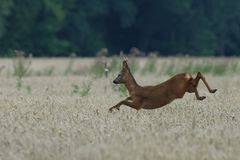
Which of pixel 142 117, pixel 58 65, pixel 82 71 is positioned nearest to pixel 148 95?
pixel 142 117

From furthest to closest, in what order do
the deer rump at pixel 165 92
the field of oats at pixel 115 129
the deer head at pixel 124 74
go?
the deer head at pixel 124 74 < the deer rump at pixel 165 92 < the field of oats at pixel 115 129

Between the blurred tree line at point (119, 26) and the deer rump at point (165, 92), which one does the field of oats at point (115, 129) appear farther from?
the blurred tree line at point (119, 26)

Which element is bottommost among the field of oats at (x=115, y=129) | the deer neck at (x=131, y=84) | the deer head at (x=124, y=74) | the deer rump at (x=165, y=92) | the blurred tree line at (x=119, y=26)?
the field of oats at (x=115, y=129)

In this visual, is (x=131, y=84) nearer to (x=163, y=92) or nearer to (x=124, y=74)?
(x=124, y=74)

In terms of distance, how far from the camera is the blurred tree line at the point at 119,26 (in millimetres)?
64688

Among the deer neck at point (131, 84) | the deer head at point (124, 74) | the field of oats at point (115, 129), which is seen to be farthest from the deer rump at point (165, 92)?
the deer head at point (124, 74)

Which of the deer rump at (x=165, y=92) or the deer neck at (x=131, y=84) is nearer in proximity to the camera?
the deer rump at (x=165, y=92)

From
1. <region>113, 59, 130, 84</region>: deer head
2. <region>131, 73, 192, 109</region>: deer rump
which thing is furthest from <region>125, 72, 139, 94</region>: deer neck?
<region>131, 73, 192, 109</region>: deer rump

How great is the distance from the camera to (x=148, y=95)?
50.0 feet

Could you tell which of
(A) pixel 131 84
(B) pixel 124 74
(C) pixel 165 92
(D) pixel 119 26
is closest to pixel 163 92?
(C) pixel 165 92

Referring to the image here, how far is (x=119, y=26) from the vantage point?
2862 inches

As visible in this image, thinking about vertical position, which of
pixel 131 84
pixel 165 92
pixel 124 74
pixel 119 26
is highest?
pixel 119 26

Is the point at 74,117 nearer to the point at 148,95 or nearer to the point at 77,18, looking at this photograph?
the point at 148,95

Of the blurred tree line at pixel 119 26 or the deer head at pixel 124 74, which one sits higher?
the blurred tree line at pixel 119 26
